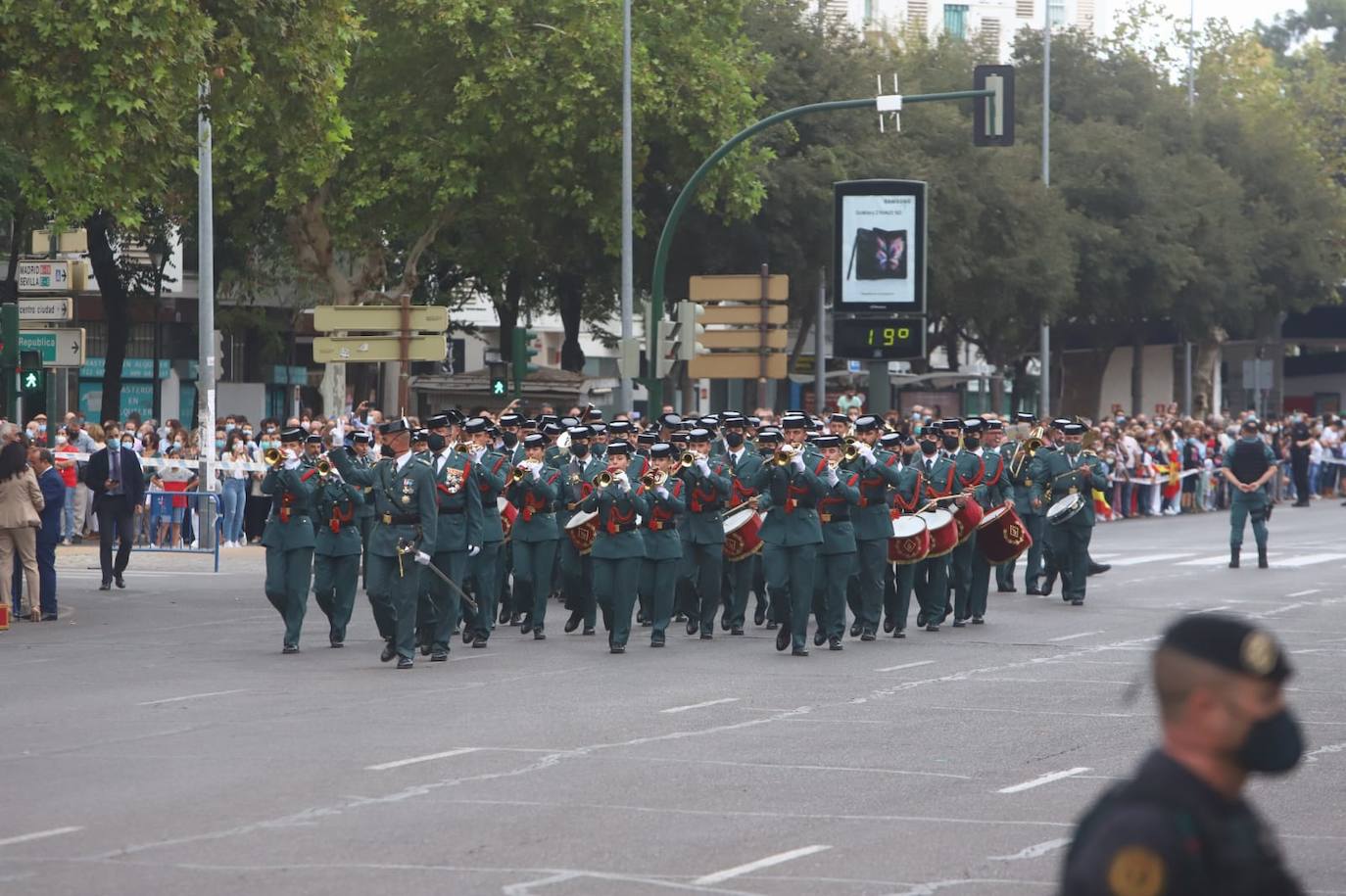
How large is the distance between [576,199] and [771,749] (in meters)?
30.7

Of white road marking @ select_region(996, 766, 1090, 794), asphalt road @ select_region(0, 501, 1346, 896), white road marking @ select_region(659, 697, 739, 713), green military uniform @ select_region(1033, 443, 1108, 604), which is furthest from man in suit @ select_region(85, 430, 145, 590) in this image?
white road marking @ select_region(996, 766, 1090, 794)

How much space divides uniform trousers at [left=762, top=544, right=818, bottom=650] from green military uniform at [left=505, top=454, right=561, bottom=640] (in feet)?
7.51

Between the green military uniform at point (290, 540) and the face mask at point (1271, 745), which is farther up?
the face mask at point (1271, 745)

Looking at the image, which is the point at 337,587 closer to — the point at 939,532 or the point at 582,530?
the point at 582,530

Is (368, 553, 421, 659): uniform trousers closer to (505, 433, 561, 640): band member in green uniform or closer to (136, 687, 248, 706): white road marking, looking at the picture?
(136, 687, 248, 706): white road marking

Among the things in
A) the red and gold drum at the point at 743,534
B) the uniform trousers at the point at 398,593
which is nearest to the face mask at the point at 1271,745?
the uniform trousers at the point at 398,593

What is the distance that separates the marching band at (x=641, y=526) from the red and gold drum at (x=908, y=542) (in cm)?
2

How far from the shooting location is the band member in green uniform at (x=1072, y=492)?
2384 centimetres

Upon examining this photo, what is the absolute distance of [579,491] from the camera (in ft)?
68.0

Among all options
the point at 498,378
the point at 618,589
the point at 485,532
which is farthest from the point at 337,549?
the point at 498,378

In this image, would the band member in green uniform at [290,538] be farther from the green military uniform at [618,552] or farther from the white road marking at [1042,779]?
the white road marking at [1042,779]

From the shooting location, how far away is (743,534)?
20.7 metres

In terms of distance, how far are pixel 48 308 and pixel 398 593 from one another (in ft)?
38.5

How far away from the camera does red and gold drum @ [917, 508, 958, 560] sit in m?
20.8
